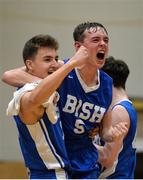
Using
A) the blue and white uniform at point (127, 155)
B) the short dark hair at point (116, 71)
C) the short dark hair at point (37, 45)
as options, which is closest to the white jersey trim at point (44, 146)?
the short dark hair at point (37, 45)

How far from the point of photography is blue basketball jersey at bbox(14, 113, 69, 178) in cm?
238

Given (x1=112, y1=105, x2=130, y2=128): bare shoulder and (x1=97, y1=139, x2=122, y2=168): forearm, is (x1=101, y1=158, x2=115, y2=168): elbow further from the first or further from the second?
(x1=112, y1=105, x2=130, y2=128): bare shoulder

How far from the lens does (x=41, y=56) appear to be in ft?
7.98

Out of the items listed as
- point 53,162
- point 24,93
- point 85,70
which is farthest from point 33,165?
point 85,70

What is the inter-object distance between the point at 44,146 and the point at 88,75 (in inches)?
17.3

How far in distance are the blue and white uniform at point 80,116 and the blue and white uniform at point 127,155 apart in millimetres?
330

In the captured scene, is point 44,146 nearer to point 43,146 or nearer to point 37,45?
point 43,146

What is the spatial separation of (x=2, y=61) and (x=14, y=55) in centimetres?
14

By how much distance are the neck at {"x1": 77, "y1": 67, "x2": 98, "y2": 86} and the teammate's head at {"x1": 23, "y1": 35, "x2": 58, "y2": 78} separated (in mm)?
199

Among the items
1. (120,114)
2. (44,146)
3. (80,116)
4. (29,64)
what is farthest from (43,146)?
(120,114)

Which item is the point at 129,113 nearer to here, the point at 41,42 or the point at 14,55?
the point at 41,42

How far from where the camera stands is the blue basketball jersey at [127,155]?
2926mm

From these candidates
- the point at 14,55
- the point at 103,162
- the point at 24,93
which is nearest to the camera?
the point at 24,93

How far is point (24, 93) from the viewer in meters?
2.33
